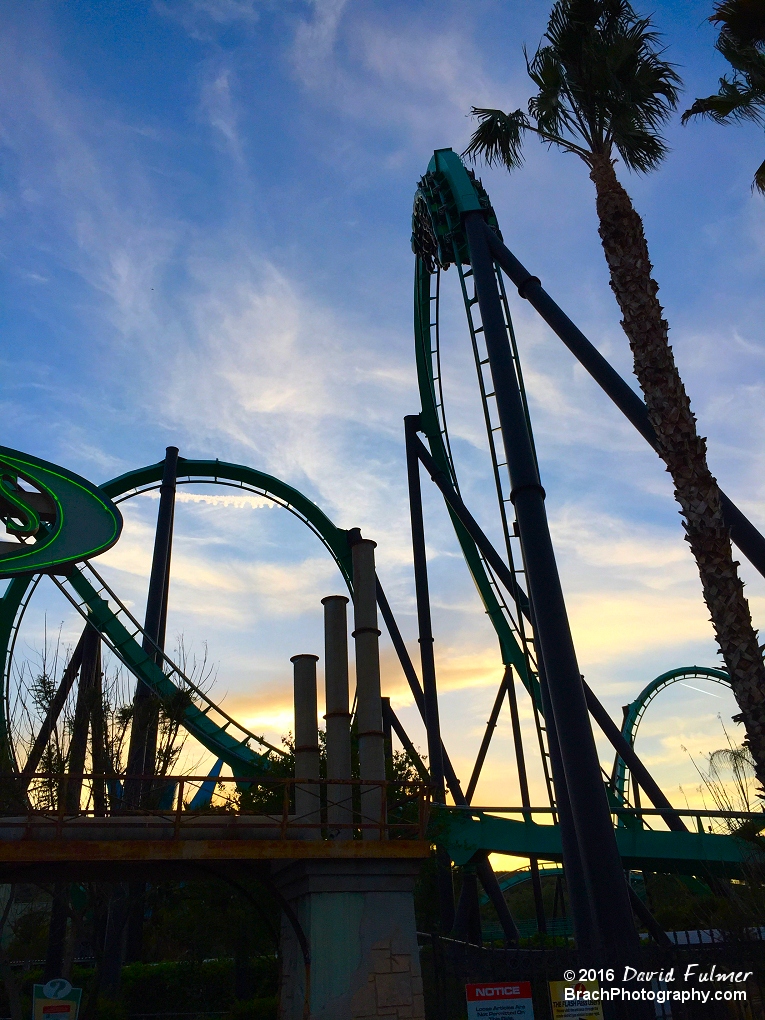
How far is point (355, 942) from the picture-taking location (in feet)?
27.2

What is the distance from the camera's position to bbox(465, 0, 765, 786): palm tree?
7.62 metres

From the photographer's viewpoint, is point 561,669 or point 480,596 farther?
point 480,596

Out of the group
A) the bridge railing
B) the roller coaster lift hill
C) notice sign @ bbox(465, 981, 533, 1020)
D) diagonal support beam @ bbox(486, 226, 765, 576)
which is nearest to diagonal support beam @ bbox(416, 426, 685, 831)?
the roller coaster lift hill

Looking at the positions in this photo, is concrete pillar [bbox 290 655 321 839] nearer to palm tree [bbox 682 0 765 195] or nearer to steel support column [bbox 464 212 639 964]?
steel support column [bbox 464 212 639 964]

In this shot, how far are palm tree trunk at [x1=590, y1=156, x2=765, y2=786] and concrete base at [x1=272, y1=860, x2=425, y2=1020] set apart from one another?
157 inches

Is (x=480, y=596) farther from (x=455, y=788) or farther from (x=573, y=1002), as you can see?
(x=573, y=1002)

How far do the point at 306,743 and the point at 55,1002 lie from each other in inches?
153

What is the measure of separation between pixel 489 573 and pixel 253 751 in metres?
7.20

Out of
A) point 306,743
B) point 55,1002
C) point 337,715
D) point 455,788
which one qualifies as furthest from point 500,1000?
point 455,788

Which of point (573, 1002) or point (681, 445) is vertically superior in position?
point (681, 445)

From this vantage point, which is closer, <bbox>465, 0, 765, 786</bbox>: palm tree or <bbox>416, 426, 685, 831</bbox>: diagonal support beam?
<bbox>465, 0, 765, 786</bbox>: palm tree

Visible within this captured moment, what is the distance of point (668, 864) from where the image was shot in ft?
52.0

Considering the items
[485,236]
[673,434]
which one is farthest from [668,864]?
[485,236]

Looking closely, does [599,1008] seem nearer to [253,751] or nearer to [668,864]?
[668,864]
